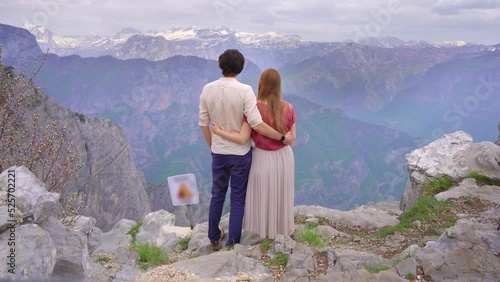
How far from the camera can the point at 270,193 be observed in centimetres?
782

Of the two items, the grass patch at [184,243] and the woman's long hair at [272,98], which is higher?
the woman's long hair at [272,98]

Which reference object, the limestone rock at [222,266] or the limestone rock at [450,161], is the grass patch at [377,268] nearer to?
the limestone rock at [222,266]

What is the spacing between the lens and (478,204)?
10844mm

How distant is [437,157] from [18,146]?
12.9 metres

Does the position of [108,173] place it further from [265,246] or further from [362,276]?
[362,276]

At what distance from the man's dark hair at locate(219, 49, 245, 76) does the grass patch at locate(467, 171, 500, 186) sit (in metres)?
9.54

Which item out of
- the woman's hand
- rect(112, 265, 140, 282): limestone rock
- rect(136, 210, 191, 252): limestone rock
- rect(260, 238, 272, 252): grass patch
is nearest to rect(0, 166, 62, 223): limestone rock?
rect(112, 265, 140, 282): limestone rock

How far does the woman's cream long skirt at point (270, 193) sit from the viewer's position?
771 centimetres

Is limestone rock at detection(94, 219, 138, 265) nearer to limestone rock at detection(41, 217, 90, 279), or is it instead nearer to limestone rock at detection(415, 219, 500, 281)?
limestone rock at detection(41, 217, 90, 279)

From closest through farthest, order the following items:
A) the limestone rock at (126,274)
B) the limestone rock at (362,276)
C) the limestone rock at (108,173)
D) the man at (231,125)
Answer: the limestone rock at (362,276), the limestone rock at (126,274), the man at (231,125), the limestone rock at (108,173)

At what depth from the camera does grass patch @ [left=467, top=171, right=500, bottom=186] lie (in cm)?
1281

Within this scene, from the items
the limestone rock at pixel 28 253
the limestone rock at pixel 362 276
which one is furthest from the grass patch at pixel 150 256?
the limestone rock at pixel 362 276

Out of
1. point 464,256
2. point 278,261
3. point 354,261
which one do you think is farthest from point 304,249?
point 464,256

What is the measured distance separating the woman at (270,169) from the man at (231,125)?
5.9 inches
